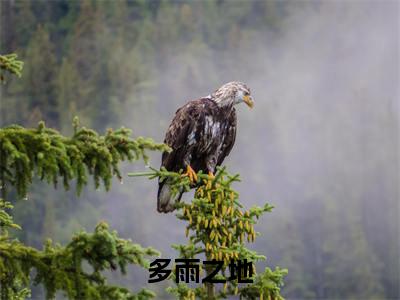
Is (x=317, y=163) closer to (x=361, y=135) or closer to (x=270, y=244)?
(x=361, y=135)

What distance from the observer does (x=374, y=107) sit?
142m

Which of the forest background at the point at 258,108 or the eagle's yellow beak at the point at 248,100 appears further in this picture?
the forest background at the point at 258,108

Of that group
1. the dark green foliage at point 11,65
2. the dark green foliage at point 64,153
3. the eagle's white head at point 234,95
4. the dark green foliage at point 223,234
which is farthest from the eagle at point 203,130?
the dark green foliage at point 64,153

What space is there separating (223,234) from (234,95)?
2.32 metres

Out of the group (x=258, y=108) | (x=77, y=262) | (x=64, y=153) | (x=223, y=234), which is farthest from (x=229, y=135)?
(x=258, y=108)

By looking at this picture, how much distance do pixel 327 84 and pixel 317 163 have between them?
93.9 ft

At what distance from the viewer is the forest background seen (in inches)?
3959

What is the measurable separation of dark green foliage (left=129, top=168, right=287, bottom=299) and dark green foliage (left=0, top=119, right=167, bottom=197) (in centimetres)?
164

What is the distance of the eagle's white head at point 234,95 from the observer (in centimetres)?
953

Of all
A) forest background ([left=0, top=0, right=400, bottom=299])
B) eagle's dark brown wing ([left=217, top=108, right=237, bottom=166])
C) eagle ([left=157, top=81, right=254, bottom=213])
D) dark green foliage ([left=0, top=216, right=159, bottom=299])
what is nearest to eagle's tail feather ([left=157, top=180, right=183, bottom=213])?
eagle ([left=157, top=81, right=254, bottom=213])

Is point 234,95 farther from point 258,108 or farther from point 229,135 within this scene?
point 258,108

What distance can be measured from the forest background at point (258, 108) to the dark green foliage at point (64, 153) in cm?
7441

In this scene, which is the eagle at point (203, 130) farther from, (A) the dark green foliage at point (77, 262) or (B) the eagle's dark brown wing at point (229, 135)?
(A) the dark green foliage at point (77, 262)

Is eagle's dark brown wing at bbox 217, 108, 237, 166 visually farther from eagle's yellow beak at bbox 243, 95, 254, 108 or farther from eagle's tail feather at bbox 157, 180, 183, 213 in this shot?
eagle's tail feather at bbox 157, 180, 183, 213
